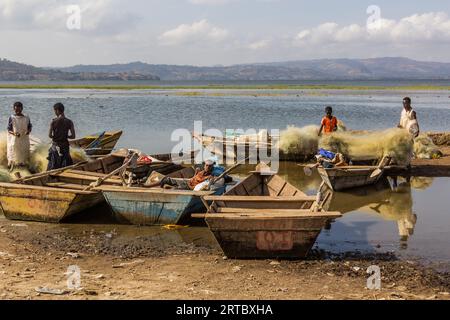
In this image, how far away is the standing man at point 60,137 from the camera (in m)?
11.3

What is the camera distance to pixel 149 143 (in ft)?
76.0

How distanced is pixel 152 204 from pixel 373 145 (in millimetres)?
7639

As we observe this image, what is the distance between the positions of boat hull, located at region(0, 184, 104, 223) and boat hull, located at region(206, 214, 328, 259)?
331cm

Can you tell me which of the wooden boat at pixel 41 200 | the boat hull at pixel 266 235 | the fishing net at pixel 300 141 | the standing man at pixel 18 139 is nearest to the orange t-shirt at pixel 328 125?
the fishing net at pixel 300 141

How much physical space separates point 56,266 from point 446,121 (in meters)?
29.9

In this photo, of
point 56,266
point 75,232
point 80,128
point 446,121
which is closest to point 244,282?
point 56,266

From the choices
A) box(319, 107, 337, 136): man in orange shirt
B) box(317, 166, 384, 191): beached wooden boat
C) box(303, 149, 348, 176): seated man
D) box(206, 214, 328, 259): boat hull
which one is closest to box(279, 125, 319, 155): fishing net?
box(319, 107, 337, 136): man in orange shirt

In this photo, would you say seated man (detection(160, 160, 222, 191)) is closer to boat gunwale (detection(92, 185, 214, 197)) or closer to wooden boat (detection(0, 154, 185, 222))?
boat gunwale (detection(92, 185, 214, 197))

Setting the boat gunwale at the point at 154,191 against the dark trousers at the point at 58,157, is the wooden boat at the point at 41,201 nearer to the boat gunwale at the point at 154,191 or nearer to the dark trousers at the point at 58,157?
the boat gunwale at the point at 154,191

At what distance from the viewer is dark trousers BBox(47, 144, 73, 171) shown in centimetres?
1162

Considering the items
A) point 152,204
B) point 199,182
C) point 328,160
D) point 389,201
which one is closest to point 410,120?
point 328,160

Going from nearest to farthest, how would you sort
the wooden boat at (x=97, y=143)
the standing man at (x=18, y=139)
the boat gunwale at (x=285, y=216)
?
the boat gunwale at (x=285, y=216)
the standing man at (x=18, y=139)
the wooden boat at (x=97, y=143)

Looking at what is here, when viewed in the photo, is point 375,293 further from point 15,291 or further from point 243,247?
point 15,291
